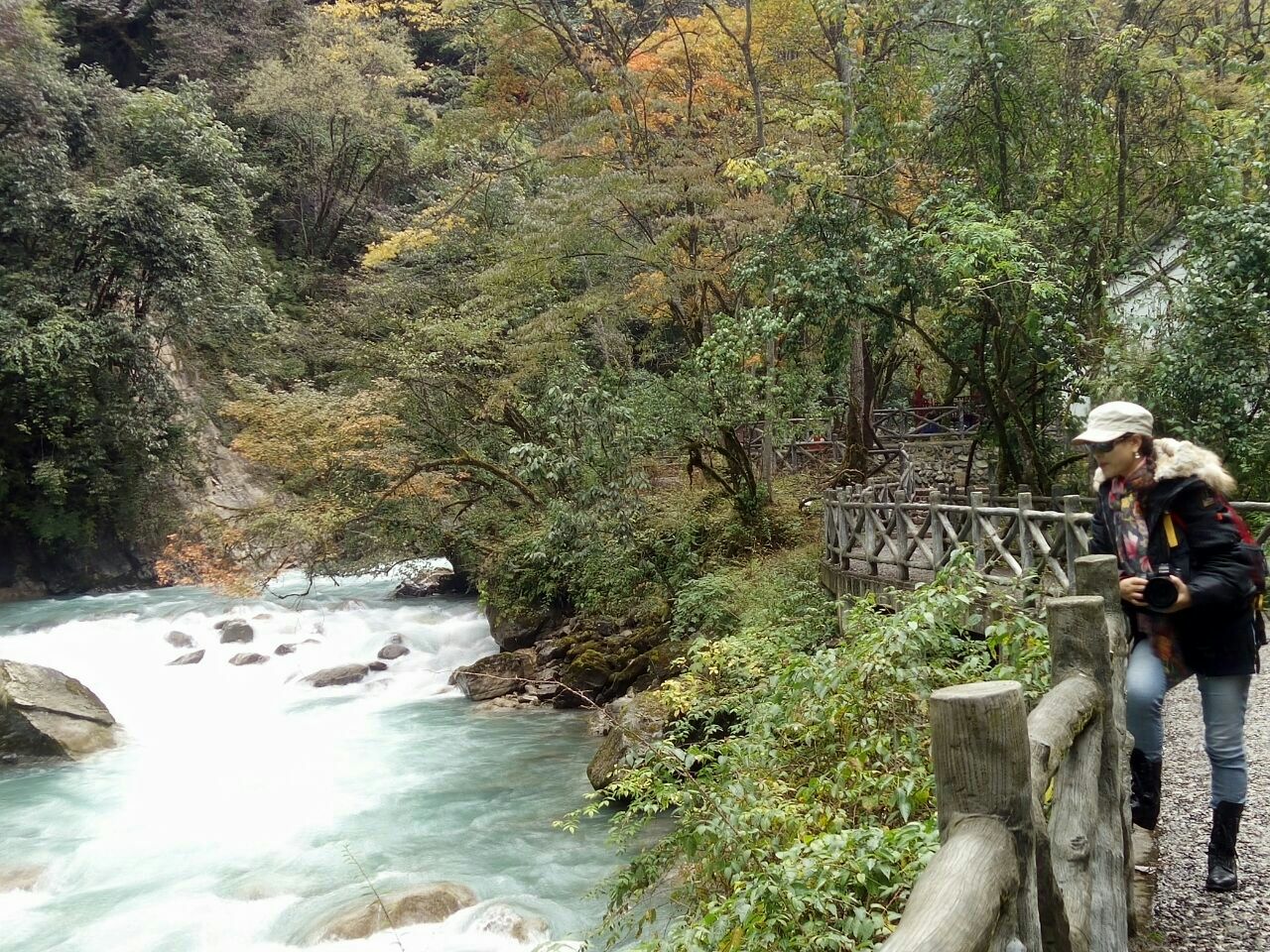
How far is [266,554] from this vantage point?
45.3ft

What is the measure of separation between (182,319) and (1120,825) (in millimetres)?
20731

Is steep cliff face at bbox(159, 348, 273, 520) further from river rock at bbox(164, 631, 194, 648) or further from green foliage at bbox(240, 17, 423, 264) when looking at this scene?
green foliage at bbox(240, 17, 423, 264)

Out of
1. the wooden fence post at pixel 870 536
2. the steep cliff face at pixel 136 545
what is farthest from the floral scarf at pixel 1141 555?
the steep cliff face at pixel 136 545

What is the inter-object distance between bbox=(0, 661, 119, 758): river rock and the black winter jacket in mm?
11798

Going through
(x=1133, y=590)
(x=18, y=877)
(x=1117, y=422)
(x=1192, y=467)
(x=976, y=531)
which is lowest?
(x=18, y=877)

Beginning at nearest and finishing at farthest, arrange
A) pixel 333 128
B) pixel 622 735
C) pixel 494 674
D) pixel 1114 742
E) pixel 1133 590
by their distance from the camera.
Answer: pixel 1114 742 → pixel 1133 590 → pixel 622 735 → pixel 494 674 → pixel 333 128

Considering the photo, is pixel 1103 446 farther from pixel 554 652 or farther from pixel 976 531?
pixel 554 652

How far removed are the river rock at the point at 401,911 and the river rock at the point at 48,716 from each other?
19.9 feet

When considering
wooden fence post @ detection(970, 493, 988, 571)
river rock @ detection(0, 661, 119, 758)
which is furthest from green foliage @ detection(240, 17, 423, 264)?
wooden fence post @ detection(970, 493, 988, 571)

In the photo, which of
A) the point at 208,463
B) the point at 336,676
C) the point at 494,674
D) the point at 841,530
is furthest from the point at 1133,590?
the point at 208,463

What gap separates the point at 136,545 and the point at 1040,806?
75.5 ft

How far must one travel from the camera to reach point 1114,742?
2746mm

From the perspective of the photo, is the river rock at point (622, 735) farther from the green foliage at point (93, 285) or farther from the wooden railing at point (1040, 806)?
the green foliage at point (93, 285)

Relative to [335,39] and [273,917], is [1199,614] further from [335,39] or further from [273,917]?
[335,39]
